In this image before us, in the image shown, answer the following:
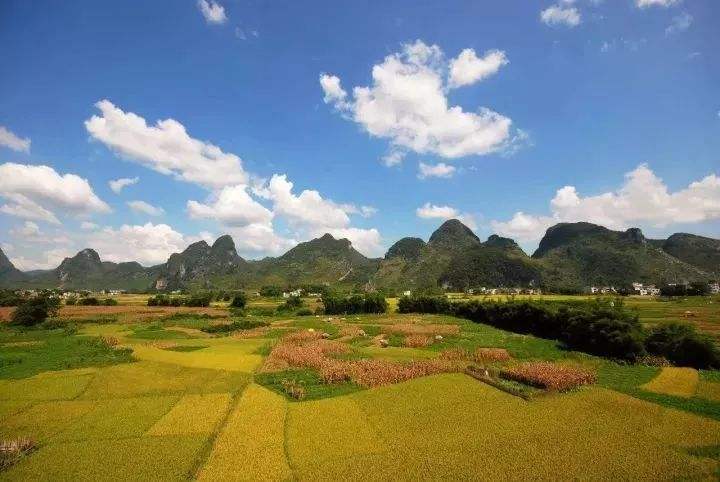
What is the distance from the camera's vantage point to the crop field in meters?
13.4

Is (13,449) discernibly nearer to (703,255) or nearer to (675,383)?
(675,383)

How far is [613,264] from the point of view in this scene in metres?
160

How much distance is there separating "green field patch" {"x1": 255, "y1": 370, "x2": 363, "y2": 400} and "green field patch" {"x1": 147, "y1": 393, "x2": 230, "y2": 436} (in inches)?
119

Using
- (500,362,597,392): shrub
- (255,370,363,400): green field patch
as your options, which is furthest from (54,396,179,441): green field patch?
(500,362,597,392): shrub

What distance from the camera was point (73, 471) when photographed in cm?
1327

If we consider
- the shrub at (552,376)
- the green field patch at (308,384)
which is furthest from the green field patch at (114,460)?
the shrub at (552,376)

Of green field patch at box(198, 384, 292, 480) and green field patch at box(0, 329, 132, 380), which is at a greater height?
green field patch at box(0, 329, 132, 380)

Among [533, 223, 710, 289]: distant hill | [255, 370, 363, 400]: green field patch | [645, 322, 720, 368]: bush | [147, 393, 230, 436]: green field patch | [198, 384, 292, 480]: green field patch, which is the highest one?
[533, 223, 710, 289]: distant hill

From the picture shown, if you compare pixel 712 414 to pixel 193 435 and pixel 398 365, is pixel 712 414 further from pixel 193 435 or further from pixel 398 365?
pixel 193 435

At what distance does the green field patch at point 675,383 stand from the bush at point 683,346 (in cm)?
333

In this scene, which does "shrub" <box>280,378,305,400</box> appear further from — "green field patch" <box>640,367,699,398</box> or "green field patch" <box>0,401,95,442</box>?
"green field patch" <box>640,367,699,398</box>

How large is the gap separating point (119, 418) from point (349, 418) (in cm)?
1016

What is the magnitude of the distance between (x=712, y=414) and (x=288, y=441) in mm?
17820

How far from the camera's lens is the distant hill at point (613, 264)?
156000mm
